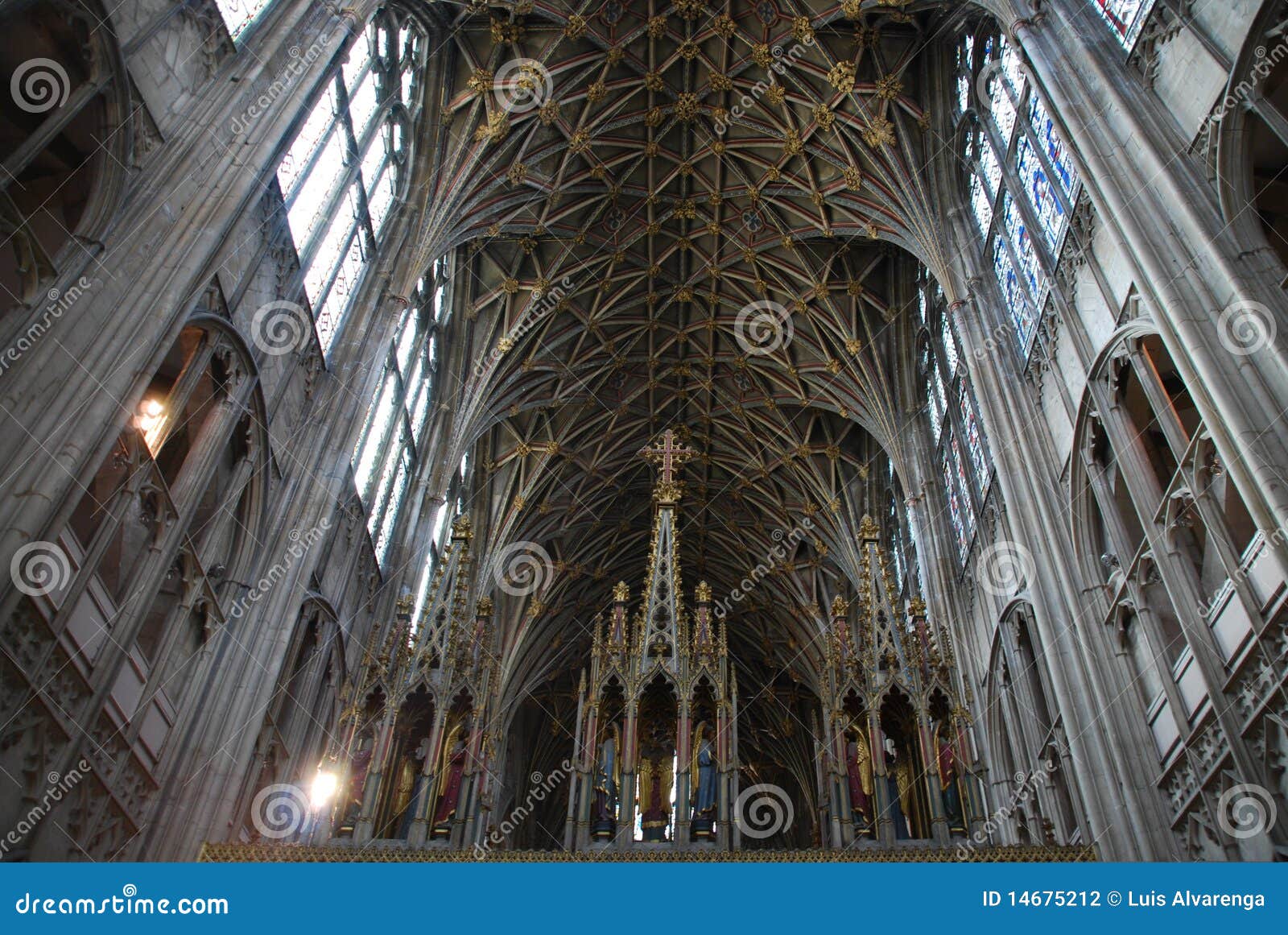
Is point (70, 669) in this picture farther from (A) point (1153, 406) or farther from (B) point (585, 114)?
(B) point (585, 114)

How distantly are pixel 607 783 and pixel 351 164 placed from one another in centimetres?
1279

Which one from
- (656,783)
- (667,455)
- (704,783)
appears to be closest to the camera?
(704,783)

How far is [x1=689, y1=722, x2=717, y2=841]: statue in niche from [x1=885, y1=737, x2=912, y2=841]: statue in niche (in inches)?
88.9

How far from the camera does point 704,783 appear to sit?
13.5m

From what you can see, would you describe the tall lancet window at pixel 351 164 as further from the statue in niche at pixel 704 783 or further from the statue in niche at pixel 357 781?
the statue in niche at pixel 704 783

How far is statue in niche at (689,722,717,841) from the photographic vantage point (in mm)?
12938

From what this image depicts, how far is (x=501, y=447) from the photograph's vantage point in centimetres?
3388

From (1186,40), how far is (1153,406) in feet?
15.0

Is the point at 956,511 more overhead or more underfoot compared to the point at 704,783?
more overhead

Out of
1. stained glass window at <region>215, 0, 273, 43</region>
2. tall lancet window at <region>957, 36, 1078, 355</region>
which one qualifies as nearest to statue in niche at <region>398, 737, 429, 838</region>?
stained glass window at <region>215, 0, 273, 43</region>

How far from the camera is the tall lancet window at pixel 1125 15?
1375 centimetres

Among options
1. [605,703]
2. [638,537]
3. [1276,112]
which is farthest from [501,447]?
[1276,112]

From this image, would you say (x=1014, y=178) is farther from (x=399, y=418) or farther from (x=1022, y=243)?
(x=399, y=418)

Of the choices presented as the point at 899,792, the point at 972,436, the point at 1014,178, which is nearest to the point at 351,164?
the point at 1014,178
